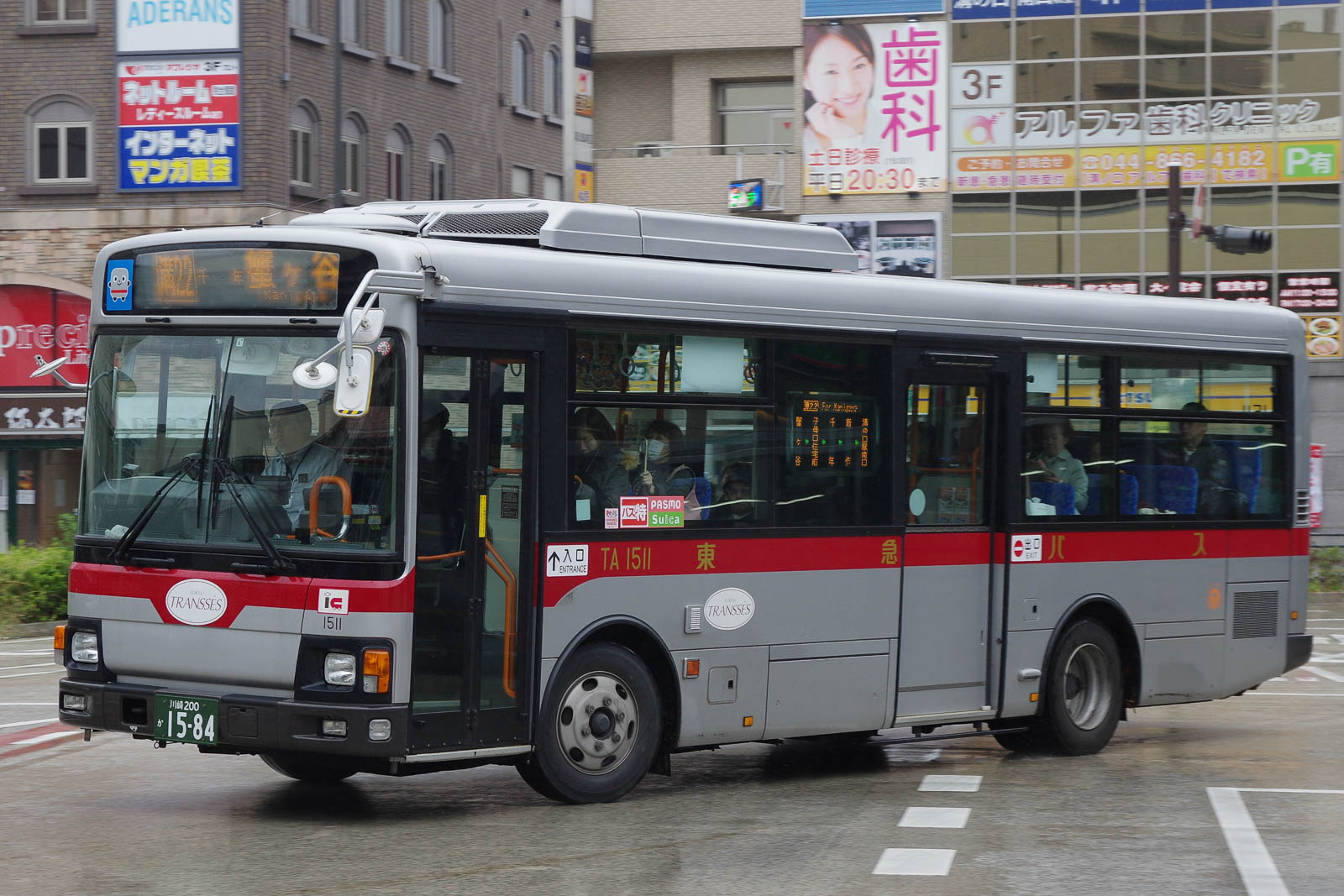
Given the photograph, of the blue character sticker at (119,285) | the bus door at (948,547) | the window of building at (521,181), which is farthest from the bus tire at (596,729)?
the window of building at (521,181)

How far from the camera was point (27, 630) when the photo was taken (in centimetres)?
2205

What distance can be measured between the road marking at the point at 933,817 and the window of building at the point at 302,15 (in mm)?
28524

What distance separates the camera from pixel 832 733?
10727 mm

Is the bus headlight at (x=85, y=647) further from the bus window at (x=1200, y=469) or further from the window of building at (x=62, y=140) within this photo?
the window of building at (x=62, y=140)

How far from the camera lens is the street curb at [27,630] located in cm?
2184

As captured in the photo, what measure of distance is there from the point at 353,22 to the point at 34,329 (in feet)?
30.2

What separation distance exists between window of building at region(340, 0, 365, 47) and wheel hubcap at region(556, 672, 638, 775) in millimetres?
30433

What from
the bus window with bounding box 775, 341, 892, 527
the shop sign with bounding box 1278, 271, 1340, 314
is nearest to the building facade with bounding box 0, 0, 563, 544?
the shop sign with bounding box 1278, 271, 1340, 314

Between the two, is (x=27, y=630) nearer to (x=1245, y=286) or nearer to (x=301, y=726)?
(x=301, y=726)

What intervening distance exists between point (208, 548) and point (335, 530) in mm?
667

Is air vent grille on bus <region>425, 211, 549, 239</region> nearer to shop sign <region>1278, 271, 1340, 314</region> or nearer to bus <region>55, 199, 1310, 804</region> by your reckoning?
bus <region>55, 199, 1310, 804</region>

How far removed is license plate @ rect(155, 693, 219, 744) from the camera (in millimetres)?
8656

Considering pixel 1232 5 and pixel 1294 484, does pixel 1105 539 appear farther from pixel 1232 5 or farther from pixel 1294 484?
pixel 1232 5

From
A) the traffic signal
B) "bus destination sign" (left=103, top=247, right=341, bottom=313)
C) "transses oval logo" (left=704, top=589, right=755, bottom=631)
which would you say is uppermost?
the traffic signal
